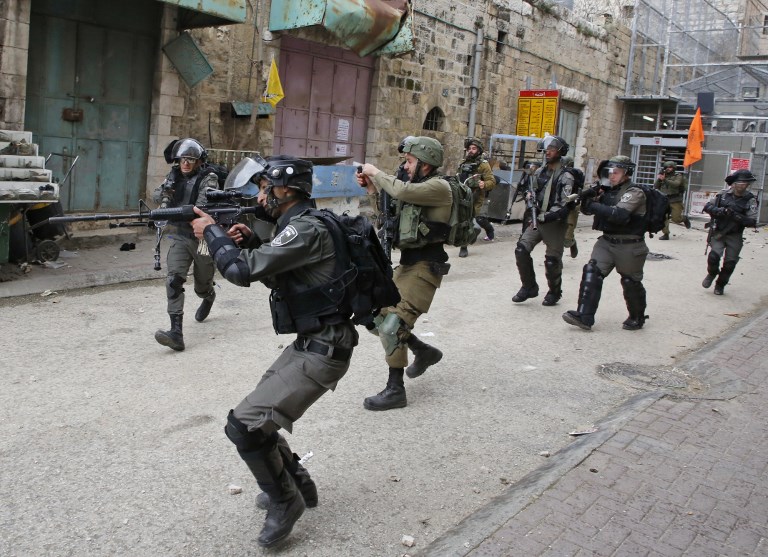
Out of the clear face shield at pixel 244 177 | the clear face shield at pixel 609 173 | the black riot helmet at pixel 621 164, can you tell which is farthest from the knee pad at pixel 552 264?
the clear face shield at pixel 244 177

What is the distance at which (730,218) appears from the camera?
9516mm

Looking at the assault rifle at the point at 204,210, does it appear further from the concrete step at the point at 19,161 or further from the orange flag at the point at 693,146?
the orange flag at the point at 693,146

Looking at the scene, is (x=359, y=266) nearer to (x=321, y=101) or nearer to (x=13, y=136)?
(x=13, y=136)

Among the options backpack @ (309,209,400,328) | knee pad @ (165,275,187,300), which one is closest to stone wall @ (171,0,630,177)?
knee pad @ (165,275,187,300)

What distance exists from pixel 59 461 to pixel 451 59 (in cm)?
1366

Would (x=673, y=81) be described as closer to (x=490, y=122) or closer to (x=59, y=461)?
(x=490, y=122)

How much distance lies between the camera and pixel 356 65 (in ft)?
47.1

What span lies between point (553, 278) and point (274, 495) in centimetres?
568

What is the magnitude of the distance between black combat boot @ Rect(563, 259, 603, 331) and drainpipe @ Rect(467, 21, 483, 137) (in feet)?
33.0

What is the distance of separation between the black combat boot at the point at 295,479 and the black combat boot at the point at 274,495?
184 millimetres

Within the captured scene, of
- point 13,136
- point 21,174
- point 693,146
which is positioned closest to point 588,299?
point 21,174

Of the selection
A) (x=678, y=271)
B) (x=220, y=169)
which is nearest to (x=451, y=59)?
(x=678, y=271)

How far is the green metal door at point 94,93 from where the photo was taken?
9.78 meters

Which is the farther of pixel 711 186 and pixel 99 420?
pixel 711 186
